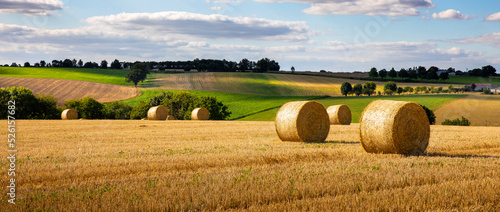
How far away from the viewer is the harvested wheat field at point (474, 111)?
49438 millimetres

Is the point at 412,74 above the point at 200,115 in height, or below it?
above

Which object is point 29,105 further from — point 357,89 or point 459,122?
point 357,89

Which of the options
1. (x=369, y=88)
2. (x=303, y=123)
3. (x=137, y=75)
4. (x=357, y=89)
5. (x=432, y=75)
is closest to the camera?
(x=303, y=123)

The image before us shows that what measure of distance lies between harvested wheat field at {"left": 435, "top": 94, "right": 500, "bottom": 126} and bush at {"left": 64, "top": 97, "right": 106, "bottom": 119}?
45.1 metres

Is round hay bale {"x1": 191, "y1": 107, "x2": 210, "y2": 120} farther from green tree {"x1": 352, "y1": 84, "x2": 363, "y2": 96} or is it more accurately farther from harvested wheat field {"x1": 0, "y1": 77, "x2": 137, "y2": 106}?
green tree {"x1": 352, "y1": 84, "x2": 363, "y2": 96}

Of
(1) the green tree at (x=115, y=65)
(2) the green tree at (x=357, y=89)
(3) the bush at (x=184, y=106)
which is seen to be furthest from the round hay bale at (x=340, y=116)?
(1) the green tree at (x=115, y=65)

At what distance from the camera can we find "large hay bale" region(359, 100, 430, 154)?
13.2 meters

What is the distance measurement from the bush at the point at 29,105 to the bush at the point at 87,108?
6.52 meters

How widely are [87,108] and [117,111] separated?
4473 millimetres

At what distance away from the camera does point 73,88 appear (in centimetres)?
8194

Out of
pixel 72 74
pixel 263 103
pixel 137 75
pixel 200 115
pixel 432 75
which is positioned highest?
pixel 432 75

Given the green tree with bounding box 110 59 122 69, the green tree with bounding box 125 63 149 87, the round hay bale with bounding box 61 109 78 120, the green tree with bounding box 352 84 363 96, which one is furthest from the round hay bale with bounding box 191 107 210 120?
the green tree with bounding box 110 59 122 69

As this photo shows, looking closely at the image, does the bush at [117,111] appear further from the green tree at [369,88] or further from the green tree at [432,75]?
the green tree at [432,75]

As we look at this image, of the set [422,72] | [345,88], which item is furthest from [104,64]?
[422,72]
